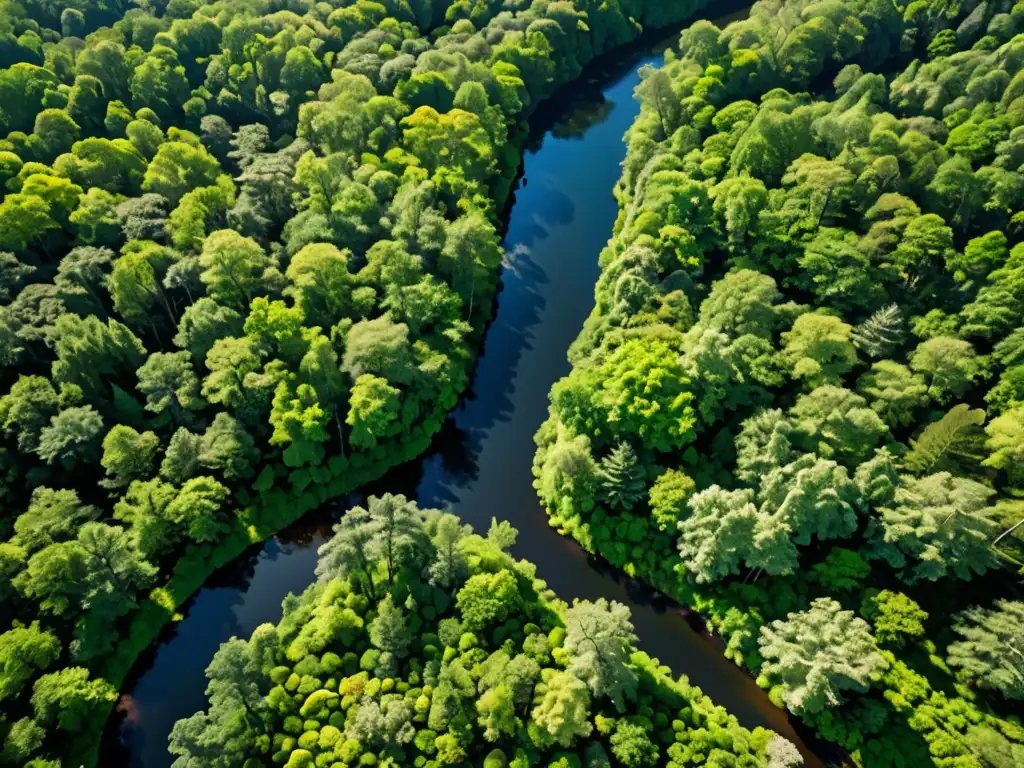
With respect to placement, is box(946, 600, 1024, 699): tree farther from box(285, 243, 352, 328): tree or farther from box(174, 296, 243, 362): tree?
box(174, 296, 243, 362): tree

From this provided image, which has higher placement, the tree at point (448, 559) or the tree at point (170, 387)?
the tree at point (448, 559)

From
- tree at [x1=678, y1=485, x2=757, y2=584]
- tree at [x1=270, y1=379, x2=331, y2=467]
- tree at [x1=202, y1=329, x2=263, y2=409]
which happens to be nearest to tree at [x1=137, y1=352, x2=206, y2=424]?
tree at [x1=202, y1=329, x2=263, y2=409]

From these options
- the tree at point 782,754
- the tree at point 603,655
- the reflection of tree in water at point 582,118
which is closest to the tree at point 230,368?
the tree at point 603,655

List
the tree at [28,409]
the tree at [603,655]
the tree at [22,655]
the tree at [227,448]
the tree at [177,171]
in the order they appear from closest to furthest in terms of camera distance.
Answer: the tree at [603,655] → the tree at [22,655] → the tree at [28,409] → the tree at [227,448] → the tree at [177,171]

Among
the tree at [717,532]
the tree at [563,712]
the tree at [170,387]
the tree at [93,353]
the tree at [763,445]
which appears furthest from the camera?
the tree at [170,387]

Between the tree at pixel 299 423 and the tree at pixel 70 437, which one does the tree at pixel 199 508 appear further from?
the tree at pixel 70 437

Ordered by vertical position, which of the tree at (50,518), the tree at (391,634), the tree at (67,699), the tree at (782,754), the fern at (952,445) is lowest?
the tree at (67,699)

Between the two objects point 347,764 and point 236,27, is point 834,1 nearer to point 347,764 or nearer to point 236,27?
point 236,27
